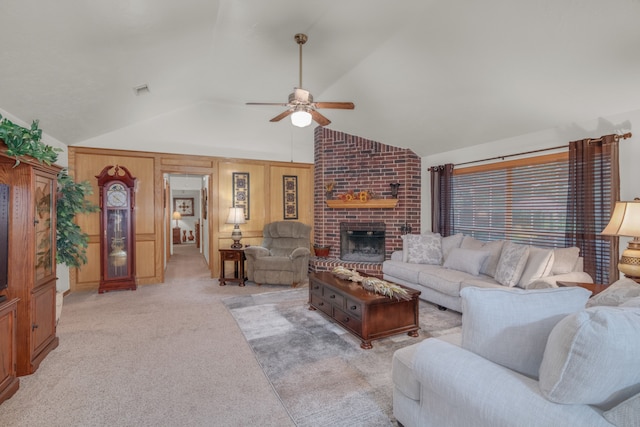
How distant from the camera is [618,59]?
100 inches

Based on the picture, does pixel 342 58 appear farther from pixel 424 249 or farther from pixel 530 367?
pixel 530 367

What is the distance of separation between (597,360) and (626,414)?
147 millimetres

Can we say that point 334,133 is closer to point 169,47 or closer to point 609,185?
point 169,47

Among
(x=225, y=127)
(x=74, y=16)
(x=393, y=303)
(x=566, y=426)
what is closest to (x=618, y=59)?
(x=393, y=303)

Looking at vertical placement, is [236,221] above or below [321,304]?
above

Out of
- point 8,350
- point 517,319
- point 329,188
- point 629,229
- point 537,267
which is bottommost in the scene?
point 8,350

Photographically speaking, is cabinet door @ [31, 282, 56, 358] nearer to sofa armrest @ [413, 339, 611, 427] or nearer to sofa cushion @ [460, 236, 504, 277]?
sofa armrest @ [413, 339, 611, 427]

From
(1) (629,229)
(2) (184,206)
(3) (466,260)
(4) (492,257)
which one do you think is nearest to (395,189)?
(3) (466,260)

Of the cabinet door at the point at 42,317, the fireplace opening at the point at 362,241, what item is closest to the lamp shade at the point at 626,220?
the fireplace opening at the point at 362,241

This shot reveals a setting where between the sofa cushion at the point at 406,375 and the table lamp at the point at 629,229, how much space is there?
2191 millimetres

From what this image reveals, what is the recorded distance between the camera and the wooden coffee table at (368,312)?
9.04ft

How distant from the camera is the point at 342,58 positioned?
11.6ft

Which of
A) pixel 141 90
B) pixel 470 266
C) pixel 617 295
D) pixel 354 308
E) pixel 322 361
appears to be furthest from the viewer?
pixel 470 266

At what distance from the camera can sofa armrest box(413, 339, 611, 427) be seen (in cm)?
102
